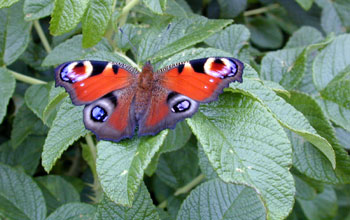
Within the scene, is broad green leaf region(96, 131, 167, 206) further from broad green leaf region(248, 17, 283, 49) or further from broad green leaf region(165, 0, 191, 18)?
broad green leaf region(248, 17, 283, 49)

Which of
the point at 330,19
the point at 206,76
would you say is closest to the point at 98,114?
the point at 206,76

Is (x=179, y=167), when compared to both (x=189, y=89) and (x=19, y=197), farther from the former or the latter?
(x=189, y=89)

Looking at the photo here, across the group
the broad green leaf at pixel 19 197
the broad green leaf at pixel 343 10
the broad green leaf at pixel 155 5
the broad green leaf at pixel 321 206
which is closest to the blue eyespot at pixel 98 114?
the broad green leaf at pixel 155 5

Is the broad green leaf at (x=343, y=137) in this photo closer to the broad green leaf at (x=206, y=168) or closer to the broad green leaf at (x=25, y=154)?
the broad green leaf at (x=206, y=168)

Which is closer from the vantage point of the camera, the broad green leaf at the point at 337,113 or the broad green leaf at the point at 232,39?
the broad green leaf at the point at 337,113

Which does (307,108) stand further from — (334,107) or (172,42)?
(172,42)
